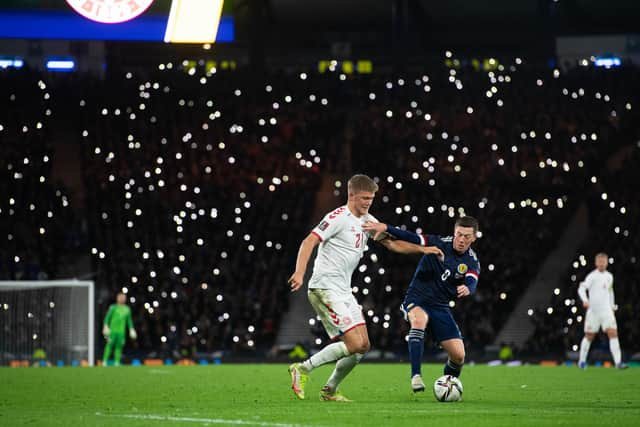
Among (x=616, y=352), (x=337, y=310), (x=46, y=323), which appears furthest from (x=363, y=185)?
(x=46, y=323)

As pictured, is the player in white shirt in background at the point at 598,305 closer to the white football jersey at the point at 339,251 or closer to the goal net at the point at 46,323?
the white football jersey at the point at 339,251

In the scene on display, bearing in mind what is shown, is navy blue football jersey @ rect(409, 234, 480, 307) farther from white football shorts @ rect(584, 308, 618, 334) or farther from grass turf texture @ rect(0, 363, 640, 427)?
white football shorts @ rect(584, 308, 618, 334)

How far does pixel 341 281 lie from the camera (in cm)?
1025

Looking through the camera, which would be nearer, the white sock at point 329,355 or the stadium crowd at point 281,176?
the white sock at point 329,355

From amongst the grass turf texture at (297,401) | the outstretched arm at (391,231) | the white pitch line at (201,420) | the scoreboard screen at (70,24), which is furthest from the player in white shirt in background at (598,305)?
the scoreboard screen at (70,24)

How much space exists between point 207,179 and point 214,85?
318 centimetres

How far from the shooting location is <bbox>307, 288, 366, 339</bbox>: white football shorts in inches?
398

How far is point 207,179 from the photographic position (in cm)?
3042

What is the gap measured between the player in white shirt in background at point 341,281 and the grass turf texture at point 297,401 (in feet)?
1.24

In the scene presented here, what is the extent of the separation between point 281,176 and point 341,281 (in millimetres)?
20858

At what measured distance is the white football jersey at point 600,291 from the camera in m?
19.8

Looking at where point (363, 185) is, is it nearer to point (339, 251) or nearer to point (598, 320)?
point (339, 251)

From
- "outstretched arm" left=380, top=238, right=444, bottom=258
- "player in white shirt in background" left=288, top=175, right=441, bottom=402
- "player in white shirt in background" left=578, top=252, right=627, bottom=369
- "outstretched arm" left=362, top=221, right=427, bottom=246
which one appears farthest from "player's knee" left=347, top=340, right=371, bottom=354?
"player in white shirt in background" left=578, top=252, right=627, bottom=369

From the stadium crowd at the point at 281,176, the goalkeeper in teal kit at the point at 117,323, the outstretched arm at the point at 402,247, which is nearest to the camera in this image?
the outstretched arm at the point at 402,247
